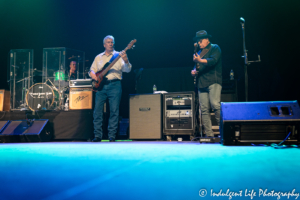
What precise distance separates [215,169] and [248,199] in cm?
38

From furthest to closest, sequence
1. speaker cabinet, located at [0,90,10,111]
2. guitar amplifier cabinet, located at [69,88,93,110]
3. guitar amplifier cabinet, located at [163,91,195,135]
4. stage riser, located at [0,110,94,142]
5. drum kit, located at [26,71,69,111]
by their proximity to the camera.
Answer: speaker cabinet, located at [0,90,10,111]
drum kit, located at [26,71,69,111]
guitar amplifier cabinet, located at [69,88,93,110]
stage riser, located at [0,110,94,142]
guitar amplifier cabinet, located at [163,91,195,135]

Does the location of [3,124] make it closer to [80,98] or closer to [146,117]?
[80,98]

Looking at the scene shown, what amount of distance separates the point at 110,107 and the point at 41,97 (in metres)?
1.79

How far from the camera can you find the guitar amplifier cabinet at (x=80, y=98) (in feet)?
15.4

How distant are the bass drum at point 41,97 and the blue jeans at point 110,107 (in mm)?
1371

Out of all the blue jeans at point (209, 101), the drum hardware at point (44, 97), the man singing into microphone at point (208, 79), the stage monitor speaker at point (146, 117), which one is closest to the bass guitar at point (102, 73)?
the stage monitor speaker at point (146, 117)

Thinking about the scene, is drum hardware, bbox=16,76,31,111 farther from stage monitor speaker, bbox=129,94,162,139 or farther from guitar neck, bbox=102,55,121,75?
stage monitor speaker, bbox=129,94,162,139

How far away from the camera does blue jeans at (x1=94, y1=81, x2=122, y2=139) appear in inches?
166

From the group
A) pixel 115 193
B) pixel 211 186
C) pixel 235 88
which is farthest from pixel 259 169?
pixel 235 88

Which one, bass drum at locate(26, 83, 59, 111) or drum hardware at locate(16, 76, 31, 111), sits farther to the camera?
drum hardware at locate(16, 76, 31, 111)

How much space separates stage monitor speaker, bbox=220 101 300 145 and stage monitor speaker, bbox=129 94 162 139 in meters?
1.71

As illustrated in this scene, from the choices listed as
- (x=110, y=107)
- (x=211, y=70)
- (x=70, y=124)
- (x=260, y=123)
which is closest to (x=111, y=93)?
(x=110, y=107)

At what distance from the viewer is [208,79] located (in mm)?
3584

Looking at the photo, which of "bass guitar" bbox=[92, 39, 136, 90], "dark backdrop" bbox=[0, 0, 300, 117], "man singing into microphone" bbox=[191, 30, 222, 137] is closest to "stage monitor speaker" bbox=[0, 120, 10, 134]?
"bass guitar" bbox=[92, 39, 136, 90]
